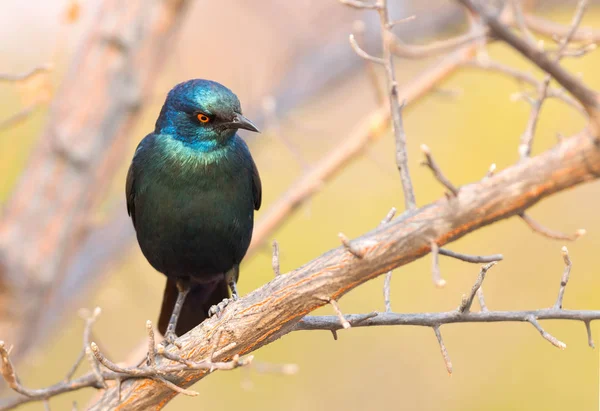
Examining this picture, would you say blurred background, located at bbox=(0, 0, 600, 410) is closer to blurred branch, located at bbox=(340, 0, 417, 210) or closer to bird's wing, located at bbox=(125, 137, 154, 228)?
bird's wing, located at bbox=(125, 137, 154, 228)

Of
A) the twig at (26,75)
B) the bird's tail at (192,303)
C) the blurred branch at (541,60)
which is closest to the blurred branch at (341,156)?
the bird's tail at (192,303)

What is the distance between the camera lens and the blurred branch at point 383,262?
2.26 metres

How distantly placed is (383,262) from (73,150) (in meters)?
3.45

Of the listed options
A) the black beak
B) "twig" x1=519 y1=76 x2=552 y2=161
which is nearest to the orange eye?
the black beak

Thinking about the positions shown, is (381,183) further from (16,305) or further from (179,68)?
(16,305)

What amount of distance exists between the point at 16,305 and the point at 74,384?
2188 mm

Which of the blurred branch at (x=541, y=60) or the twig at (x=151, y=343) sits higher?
the blurred branch at (x=541, y=60)

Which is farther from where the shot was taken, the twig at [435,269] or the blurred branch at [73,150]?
the blurred branch at [73,150]

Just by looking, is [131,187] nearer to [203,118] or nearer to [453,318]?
[203,118]

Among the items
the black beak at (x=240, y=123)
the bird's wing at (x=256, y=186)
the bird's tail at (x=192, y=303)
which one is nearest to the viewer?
the black beak at (x=240, y=123)

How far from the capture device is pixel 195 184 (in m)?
4.27

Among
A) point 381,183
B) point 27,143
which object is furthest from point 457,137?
point 27,143

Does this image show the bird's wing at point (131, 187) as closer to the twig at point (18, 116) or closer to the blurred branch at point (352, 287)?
the twig at point (18, 116)

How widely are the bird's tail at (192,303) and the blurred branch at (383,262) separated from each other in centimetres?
136
